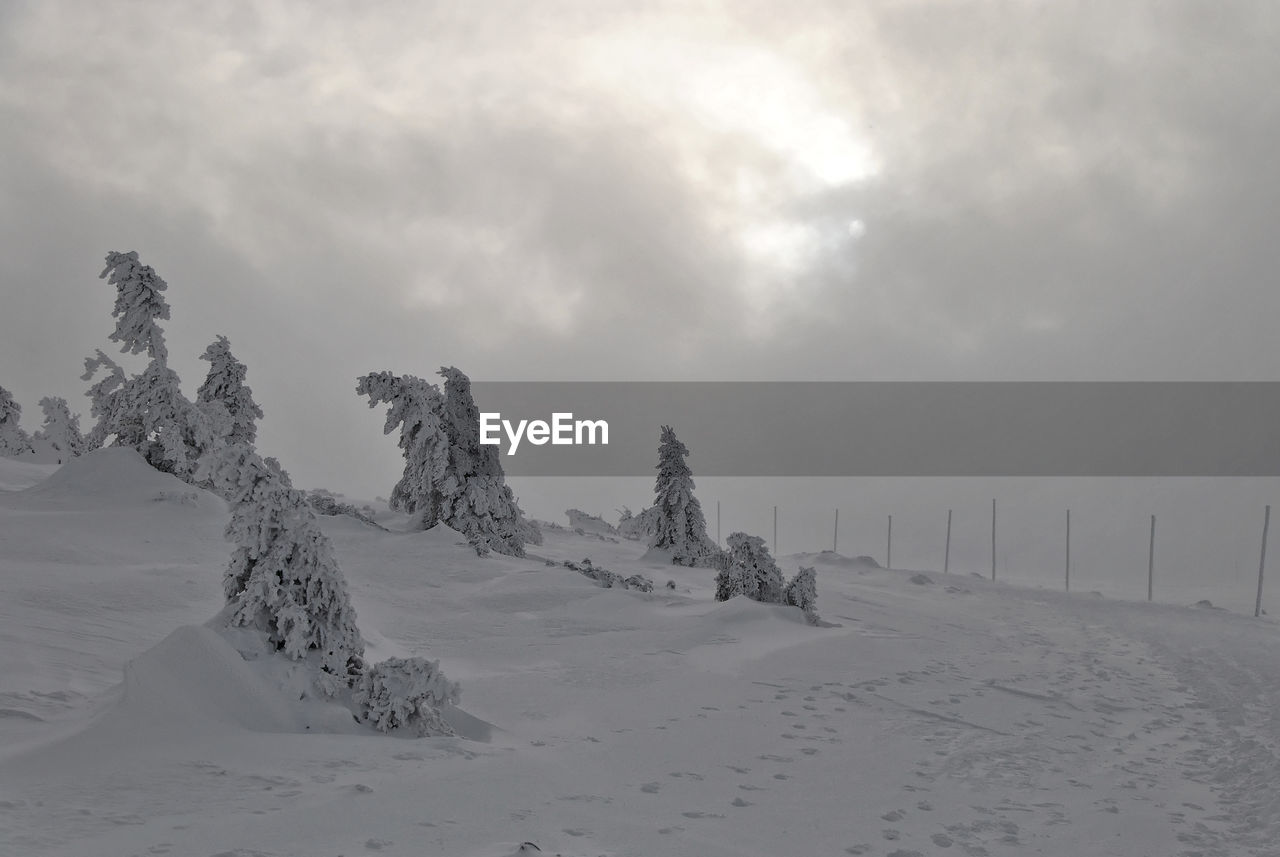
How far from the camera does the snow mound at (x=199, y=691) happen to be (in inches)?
320

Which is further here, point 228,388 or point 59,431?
point 59,431

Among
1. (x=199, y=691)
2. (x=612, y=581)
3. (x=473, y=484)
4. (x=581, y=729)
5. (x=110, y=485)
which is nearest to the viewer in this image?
(x=199, y=691)

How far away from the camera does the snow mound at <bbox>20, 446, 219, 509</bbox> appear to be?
63.1 ft

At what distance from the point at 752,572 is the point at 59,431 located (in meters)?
38.8

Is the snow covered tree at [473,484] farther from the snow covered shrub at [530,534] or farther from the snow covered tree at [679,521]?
the snow covered tree at [679,521]

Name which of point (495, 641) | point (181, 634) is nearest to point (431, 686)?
point (181, 634)

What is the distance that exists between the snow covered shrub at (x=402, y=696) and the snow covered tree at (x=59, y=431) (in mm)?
41553

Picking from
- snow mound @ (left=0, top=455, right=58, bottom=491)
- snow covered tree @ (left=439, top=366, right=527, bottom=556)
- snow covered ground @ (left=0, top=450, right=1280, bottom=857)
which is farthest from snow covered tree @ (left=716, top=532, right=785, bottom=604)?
snow mound @ (left=0, top=455, right=58, bottom=491)

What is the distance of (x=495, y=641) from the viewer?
52.6 feet

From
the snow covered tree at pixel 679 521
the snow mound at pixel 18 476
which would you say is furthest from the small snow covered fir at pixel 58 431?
the snow covered tree at pixel 679 521

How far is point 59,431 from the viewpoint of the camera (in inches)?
1732

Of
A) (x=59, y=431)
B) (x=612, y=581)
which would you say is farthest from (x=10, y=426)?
(x=612, y=581)

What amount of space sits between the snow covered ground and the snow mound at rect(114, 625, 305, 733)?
0.08ft

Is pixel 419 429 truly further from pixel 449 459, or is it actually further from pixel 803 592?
pixel 803 592
